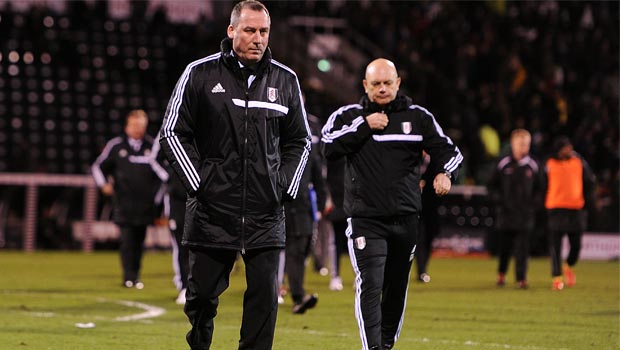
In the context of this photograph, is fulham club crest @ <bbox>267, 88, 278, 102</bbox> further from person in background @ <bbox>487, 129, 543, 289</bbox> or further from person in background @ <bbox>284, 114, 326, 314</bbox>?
person in background @ <bbox>487, 129, 543, 289</bbox>

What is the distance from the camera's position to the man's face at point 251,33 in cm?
702

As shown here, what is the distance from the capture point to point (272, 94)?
7.09 m

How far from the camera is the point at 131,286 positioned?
16297 mm

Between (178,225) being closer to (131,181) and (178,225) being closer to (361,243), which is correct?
(131,181)

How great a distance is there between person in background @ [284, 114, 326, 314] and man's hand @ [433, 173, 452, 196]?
4170 mm

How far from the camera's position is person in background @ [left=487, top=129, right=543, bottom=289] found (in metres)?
17.6

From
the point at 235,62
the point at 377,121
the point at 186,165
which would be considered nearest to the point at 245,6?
the point at 235,62

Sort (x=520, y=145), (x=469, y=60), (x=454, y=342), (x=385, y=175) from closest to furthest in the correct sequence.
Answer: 1. (x=385, y=175)
2. (x=454, y=342)
3. (x=520, y=145)
4. (x=469, y=60)

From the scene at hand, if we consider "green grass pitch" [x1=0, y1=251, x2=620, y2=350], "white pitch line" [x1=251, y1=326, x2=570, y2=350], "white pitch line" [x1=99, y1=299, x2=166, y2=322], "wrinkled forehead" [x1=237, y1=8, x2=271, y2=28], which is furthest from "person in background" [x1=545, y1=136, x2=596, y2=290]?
"wrinkled forehead" [x1=237, y1=8, x2=271, y2=28]

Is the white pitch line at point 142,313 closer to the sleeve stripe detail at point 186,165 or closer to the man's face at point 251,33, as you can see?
the sleeve stripe detail at point 186,165

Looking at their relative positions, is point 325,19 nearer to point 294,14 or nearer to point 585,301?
point 294,14

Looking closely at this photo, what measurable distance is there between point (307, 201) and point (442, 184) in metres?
4.91

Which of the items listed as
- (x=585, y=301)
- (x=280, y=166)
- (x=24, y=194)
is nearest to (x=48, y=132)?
(x=24, y=194)

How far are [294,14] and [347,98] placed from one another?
3414mm
